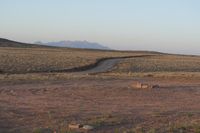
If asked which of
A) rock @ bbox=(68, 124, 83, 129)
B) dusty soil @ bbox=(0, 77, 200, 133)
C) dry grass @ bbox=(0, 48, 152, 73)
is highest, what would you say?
rock @ bbox=(68, 124, 83, 129)

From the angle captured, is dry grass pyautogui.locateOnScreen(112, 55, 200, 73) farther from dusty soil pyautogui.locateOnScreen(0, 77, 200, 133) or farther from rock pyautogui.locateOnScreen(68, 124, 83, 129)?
rock pyautogui.locateOnScreen(68, 124, 83, 129)

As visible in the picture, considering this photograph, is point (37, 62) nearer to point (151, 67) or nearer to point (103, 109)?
point (151, 67)

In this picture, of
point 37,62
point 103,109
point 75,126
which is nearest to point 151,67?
point 37,62

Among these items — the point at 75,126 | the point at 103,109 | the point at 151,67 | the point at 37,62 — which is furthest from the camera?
the point at 151,67

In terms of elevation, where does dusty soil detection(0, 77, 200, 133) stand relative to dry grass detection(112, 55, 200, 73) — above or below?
above

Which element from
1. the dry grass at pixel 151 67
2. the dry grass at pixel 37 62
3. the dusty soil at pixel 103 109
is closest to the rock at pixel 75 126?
the dusty soil at pixel 103 109

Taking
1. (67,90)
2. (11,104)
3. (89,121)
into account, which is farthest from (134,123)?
(67,90)

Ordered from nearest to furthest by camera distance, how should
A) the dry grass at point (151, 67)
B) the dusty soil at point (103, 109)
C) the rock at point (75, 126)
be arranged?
the rock at point (75, 126) < the dusty soil at point (103, 109) < the dry grass at point (151, 67)

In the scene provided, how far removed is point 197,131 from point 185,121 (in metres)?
1.87

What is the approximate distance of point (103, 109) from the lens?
17.0 meters

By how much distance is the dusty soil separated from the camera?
13.0 metres

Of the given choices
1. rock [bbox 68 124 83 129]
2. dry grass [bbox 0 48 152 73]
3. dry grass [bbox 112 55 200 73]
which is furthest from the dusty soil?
dry grass [bbox 112 55 200 73]

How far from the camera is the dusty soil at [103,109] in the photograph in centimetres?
1295

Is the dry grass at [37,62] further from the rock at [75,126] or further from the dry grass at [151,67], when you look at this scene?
the rock at [75,126]
